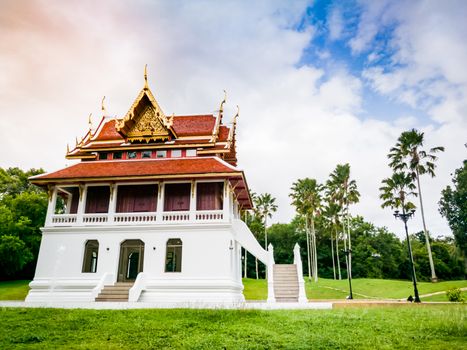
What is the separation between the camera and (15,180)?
39656mm

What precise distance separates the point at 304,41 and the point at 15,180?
36.3 meters

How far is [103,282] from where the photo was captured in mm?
17188

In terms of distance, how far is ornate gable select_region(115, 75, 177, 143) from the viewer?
21.7 m

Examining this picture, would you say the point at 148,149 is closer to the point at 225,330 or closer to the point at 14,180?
the point at 225,330

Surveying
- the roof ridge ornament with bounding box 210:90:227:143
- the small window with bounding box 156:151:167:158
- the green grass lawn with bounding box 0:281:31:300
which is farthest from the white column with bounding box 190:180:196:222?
the green grass lawn with bounding box 0:281:31:300

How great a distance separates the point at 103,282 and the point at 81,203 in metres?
4.61

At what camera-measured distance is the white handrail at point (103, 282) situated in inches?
643

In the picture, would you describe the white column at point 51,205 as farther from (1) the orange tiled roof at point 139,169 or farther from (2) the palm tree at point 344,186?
(2) the palm tree at point 344,186

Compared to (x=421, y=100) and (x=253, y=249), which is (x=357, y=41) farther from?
(x=253, y=249)

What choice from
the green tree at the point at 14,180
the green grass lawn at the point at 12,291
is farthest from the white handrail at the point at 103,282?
the green tree at the point at 14,180

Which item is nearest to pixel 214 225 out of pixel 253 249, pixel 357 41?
pixel 253 249

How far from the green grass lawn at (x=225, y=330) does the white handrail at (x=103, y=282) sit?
12.7ft

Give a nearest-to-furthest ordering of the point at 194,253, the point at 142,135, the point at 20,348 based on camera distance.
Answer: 1. the point at 20,348
2. the point at 194,253
3. the point at 142,135

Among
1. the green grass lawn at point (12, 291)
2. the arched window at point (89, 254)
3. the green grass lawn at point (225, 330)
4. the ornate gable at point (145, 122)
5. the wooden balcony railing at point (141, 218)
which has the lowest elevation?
the green grass lawn at point (225, 330)
